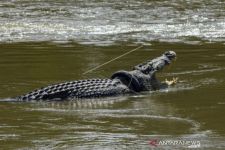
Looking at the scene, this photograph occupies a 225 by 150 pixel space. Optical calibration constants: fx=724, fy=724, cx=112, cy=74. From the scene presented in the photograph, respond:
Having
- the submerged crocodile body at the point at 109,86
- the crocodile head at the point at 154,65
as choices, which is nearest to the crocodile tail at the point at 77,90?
the submerged crocodile body at the point at 109,86

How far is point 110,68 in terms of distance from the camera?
37.6 ft

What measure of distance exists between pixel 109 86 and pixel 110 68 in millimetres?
2504

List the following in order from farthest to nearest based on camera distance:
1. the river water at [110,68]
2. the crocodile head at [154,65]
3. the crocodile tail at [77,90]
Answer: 1. the crocodile head at [154,65]
2. the crocodile tail at [77,90]
3. the river water at [110,68]

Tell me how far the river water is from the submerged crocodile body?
0.53 ft

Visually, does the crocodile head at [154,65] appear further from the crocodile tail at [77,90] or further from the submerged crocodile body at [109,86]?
the crocodile tail at [77,90]

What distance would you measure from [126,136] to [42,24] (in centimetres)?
1228

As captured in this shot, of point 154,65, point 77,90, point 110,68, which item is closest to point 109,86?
point 77,90

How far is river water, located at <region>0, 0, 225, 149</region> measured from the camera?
675 cm

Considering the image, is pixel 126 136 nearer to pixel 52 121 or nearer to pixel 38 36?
pixel 52 121

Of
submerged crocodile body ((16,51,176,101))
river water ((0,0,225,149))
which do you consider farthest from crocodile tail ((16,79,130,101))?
river water ((0,0,225,149))

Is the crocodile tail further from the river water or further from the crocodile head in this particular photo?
the crocodile head

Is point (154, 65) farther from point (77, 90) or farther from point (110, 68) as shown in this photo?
point (110, 68)

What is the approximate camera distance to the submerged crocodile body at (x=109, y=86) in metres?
8.65

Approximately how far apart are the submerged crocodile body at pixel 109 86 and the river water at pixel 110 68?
160 millimetres
